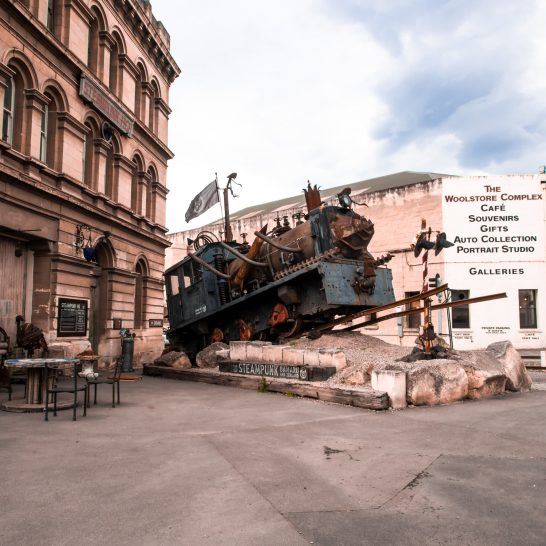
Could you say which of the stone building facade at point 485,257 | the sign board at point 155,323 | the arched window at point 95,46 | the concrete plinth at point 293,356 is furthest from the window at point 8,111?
the stone building facade at point 485,257

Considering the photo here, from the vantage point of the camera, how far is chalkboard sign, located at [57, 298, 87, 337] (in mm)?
13328

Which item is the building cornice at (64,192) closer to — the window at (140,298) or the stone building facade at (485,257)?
the window at (140,298)

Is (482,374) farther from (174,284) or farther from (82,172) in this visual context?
(82,172)

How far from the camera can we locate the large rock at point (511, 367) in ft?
30.2

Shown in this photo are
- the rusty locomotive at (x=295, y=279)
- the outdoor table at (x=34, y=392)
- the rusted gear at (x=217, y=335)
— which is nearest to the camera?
the outdoor table at (x=34, y=392)

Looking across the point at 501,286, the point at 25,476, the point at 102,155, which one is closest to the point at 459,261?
the point at 501,286

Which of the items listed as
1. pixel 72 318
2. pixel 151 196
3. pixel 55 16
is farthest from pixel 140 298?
pixel 55 16

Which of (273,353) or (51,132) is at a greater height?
(51,132)

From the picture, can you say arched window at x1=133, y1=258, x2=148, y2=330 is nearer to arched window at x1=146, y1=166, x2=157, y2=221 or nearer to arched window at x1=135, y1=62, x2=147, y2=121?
arched window at x1=146, y1=166, x2=157, y2=221

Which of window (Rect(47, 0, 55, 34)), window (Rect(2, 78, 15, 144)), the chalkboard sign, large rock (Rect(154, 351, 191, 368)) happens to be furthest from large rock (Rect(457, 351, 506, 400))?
window (Rect(47, 0, 55, 34))

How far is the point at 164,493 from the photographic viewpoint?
377 cm

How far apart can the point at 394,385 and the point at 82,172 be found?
11272 mm

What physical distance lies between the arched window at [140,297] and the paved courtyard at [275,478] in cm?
1222

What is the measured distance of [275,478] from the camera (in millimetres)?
4152
